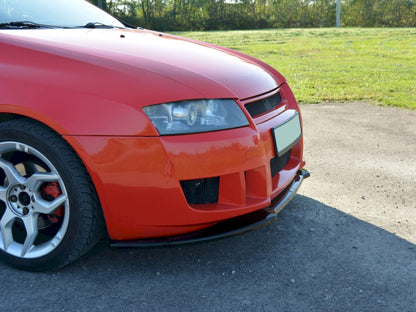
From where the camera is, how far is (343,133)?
214 inches

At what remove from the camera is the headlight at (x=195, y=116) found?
2.19 meters

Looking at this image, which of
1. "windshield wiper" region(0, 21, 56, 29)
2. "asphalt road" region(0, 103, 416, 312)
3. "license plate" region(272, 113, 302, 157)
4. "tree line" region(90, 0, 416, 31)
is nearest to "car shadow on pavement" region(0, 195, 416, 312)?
"asphalt road" region(0, 103, 416, 312)

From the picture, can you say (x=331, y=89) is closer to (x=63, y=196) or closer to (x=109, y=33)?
(x=109, y=33)

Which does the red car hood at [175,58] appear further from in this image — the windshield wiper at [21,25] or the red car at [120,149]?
the windshield wiper at [21,25]

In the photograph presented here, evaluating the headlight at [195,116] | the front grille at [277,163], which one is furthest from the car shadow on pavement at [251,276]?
the headlight at [195,116]

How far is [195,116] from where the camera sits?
2.26 meters

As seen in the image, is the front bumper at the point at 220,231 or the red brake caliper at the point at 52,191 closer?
the front bumper at the point at 220,231

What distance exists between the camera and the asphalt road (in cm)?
224

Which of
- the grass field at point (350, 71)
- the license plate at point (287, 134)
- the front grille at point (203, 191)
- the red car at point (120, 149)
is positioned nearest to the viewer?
the red car at point (120, 149)

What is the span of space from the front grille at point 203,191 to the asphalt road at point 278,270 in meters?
A: 0.43

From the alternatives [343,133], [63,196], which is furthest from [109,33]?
[343,133]

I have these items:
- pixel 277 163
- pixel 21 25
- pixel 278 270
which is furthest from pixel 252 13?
pixel 278 270

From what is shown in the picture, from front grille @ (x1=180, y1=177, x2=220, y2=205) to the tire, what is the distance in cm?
46

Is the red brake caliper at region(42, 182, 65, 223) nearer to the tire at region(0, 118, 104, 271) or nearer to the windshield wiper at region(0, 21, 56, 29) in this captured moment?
the tire at region(0, 118, 104, 271)
